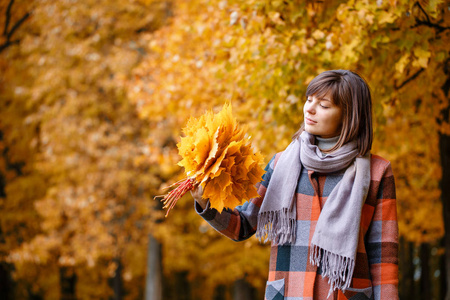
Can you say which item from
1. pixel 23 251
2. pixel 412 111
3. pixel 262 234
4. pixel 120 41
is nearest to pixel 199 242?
pixel 23 251

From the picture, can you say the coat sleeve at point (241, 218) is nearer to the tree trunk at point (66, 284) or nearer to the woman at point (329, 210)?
the woman at point (329, 210)

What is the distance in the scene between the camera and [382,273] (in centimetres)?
216

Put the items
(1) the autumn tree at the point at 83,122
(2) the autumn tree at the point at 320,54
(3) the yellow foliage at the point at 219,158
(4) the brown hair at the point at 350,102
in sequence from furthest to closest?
(1) the autumn tree at the point at 83,122 < (2) the autumn tree at the point at 320,54 < (4) the brown hair at the point at 350,102 < (3) the yellow foliage at the point at 219,158

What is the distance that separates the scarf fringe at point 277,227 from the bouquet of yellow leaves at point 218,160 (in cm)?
19

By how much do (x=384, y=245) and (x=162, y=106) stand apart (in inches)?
244

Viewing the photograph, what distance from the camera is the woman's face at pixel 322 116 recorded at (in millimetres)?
2311

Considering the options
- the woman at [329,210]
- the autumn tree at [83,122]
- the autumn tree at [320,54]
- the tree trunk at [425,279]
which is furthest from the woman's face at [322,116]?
the tree trunk at [425,279]

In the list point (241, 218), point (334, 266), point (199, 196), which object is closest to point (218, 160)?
point (199, 196)

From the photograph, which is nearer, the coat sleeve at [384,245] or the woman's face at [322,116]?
the coat sleeve at [384,245]

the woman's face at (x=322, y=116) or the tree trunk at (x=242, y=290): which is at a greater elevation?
the woman's face at (x=322, y=116)

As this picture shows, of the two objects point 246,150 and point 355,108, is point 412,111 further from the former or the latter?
point 246,150

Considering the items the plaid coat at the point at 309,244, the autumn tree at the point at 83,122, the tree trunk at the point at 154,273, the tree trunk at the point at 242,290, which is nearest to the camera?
the plaid coat at the point at 309,244

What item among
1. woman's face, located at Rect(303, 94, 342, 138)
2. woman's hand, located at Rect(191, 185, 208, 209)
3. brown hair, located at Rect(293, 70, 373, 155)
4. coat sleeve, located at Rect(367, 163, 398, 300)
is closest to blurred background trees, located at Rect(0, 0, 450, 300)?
brown hair, located at Rect(293, 70, 373, 155)

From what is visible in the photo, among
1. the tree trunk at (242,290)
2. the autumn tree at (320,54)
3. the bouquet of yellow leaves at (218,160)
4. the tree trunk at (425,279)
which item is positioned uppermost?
the bouquet of yellow leaves at (218,160)
